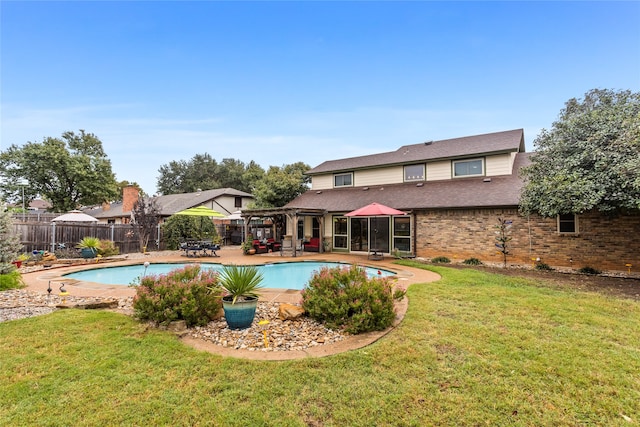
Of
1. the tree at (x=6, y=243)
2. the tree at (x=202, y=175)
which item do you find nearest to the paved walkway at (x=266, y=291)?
the tree at (x=6, y=243)

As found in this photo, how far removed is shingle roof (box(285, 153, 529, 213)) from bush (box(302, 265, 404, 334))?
9073mm

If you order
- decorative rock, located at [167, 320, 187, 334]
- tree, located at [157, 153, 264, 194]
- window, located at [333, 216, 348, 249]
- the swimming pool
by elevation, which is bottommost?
the swimming pool

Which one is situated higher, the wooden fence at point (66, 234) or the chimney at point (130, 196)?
the chimney at point (130, 196)

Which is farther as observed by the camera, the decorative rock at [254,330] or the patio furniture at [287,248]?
the patio furniture at [287,248]

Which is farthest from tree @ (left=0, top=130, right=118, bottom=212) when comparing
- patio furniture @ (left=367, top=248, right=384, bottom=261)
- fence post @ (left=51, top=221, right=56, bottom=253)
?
patio furniture @ (left=367, top=248, right=384, bottom=261)

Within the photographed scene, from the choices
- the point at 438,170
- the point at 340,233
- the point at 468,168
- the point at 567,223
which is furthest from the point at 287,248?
the point at 567,223

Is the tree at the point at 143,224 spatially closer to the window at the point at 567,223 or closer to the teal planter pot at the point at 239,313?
the teal planter pot at the point at 239,313

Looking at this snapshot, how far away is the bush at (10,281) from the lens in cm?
759

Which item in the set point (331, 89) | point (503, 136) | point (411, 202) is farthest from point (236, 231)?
point (503, 136)

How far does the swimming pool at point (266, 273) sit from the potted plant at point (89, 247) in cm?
314

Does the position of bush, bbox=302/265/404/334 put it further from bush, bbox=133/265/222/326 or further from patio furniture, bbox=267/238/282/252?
patio furniture, bbox=267/238/282/252

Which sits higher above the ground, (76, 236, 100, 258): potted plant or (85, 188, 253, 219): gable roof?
(85, 188, 253, 219): gable roof

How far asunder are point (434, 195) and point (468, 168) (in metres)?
2.57

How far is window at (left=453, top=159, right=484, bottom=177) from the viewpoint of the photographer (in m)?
14.7
